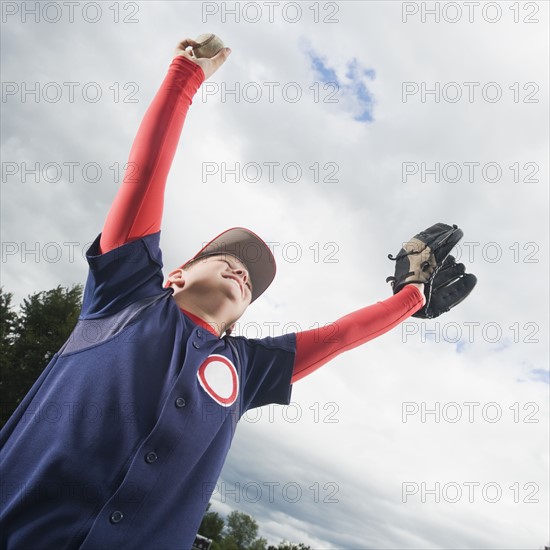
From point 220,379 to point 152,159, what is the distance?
1197 mm

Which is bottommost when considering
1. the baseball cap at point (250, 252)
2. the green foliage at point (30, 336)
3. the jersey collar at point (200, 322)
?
the jersey collar at point (200, 322)

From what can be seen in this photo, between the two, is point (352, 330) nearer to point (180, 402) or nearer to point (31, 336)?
point (180, 402)

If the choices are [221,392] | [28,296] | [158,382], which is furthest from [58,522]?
[28,296]

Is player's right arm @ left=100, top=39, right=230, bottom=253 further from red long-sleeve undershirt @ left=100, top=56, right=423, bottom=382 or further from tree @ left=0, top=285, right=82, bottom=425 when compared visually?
tree @ left=0, top=285, right=82, bottom=425

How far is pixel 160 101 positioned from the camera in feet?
8.86

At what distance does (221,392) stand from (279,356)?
1.89ft

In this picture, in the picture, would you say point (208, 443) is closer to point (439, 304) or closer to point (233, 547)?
point (439, 304)

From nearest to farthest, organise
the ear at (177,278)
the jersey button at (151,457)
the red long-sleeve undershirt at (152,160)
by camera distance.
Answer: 1. the jersey button at (151,457)
2. the red long-sleeve undershirt at (152,160)
3. the ear at (177,278)

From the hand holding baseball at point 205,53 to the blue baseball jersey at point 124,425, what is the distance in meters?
1.08

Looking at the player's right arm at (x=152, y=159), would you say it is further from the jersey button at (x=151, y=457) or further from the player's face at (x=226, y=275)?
the jersey button at (x=151, y=457)

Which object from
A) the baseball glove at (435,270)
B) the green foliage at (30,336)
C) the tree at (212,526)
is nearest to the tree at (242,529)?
the tree at (212,526)

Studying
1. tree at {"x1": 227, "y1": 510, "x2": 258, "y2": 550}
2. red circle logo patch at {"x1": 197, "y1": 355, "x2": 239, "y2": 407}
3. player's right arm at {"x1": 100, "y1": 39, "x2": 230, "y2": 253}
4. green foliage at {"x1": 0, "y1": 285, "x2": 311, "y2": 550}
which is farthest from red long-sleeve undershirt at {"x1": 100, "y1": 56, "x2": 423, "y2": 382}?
tree at {"x1": 227, "y1": 510, "x2": 258, "y2": 550}

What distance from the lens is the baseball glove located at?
3.79 m

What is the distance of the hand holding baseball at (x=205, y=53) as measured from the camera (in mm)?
2875
